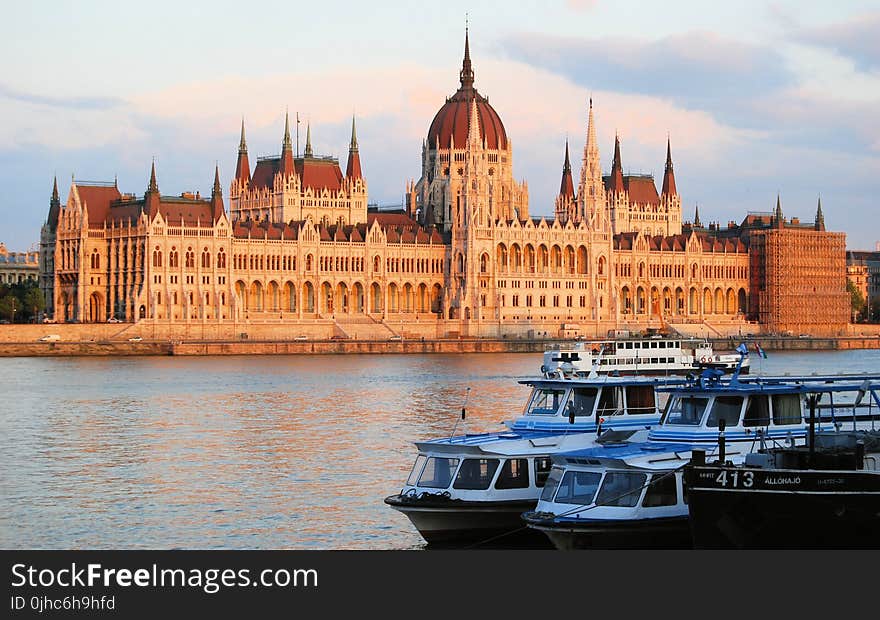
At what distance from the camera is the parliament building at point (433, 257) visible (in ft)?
424

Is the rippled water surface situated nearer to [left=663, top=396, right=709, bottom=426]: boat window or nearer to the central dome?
[left=663, top=396, right=709, bottom=426]: boat window

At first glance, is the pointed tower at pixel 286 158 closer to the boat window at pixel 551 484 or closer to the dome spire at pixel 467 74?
the dome spire at pixel 467 74

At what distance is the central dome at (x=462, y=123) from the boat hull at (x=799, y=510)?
129409 millimetres

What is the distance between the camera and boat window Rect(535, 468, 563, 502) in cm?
2695

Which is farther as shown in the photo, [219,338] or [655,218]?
[655,218]

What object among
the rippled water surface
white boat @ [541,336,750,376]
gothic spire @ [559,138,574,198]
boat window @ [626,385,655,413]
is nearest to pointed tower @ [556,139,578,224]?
gothic spire @ [559,138,574,198]

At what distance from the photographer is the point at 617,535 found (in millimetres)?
25844

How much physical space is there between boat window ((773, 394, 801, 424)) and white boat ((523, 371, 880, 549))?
0.06 feet

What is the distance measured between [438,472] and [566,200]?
13257 centimetres

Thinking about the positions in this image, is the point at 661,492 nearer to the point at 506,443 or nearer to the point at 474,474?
the point at 474,474

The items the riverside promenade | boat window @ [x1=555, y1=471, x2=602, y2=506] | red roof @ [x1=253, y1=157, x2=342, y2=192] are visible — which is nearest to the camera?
boat window @ [x1=555, y1=471, x2=602, y2=506]
